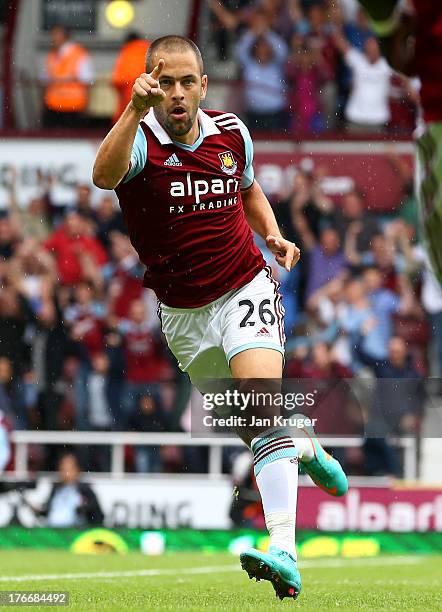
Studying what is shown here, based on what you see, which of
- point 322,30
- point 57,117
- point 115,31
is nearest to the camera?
point 322,30

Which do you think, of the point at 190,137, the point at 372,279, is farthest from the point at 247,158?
the point at 372,279

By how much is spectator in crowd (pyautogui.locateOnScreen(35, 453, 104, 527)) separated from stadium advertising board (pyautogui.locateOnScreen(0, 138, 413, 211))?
5.48m

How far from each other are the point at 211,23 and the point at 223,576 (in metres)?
13.0

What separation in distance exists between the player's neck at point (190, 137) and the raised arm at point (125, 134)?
24.6 inches

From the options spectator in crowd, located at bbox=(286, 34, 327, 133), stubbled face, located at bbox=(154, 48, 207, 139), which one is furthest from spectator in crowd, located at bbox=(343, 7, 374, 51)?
stubbled face, located at bbox=(154, 48, 207, 139)

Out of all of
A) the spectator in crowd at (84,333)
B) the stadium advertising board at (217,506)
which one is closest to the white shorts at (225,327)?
the stadium advertising board at (217,506)

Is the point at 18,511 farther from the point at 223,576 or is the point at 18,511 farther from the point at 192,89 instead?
the point at 192,89

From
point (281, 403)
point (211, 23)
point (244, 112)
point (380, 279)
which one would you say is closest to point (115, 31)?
point (211, 23)

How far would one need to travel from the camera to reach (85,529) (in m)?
14.4

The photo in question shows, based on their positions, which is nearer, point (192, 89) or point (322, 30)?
point (192, 89)

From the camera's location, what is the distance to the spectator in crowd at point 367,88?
1869 centimetres

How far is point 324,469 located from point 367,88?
38.2ft

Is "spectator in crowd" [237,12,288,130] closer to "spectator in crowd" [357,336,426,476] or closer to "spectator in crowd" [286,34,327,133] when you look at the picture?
"spectator in crowd" [286,34,327,133]

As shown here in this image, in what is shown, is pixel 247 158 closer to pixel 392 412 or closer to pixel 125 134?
pixel 125 134
